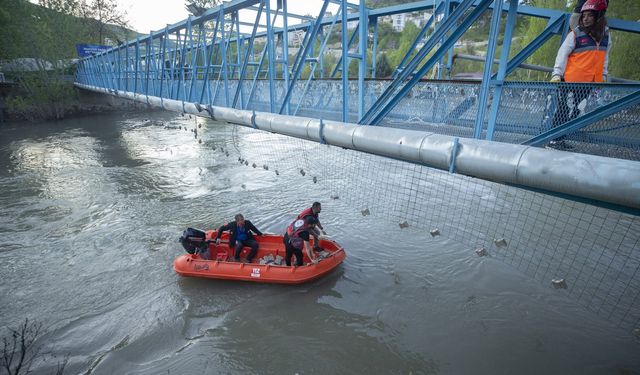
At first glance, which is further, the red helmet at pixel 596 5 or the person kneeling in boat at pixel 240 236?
the person kneeling in boat at pixel 240 236

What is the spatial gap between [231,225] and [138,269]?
106 inches

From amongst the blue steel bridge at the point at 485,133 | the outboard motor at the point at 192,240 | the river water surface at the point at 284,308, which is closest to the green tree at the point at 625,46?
the blue steel bridge at the point at 485,133

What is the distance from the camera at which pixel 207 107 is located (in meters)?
9.62

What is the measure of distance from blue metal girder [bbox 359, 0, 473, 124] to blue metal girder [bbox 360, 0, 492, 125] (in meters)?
0.02

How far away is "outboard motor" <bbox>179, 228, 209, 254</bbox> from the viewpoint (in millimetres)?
7449

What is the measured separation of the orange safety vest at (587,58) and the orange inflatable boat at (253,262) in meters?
5.19

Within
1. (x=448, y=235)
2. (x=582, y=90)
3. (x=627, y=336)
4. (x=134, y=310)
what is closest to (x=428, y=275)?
(x=448, y=235)

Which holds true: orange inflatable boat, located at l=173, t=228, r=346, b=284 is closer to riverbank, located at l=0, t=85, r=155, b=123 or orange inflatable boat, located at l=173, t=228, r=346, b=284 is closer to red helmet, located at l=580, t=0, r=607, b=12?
red helmet, located at l=580, t=0, r=607, b=12

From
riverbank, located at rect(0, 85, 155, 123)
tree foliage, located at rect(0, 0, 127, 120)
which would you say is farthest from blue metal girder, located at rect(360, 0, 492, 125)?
tree foliage, located at rect(0, 0, 127, 120)

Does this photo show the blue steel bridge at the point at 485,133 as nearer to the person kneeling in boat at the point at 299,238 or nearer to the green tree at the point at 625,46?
the person kneeling in boat at the point at 299,238

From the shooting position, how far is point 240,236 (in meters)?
7.69

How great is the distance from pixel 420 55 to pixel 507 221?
24.0 feet

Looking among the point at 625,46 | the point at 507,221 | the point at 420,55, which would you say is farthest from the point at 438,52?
the point at 625,46

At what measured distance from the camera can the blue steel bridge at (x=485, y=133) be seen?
3.31 metres
